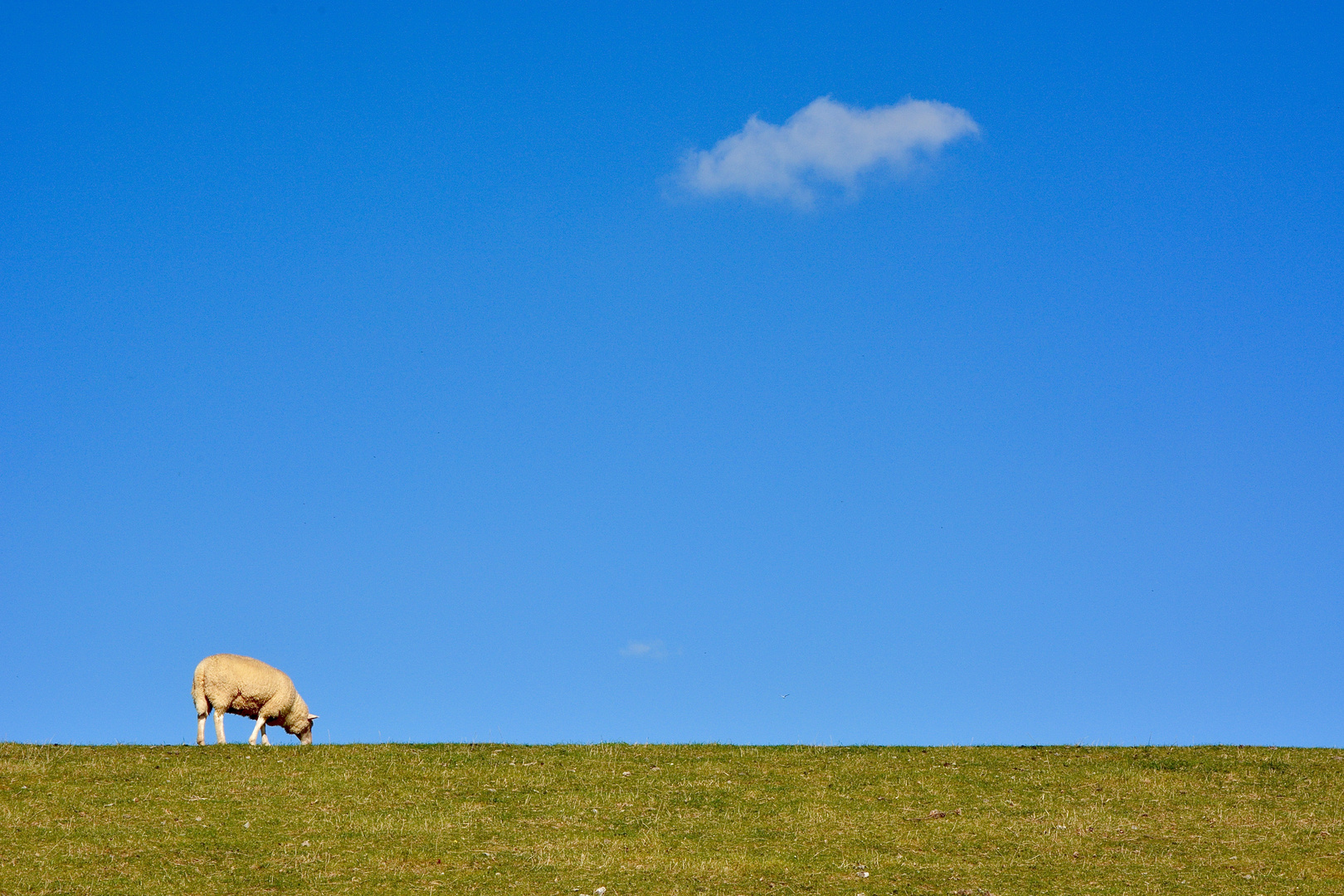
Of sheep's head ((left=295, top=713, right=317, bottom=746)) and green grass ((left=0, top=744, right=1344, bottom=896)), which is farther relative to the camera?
sheep's head ((left=295, top=713, right=317, bottom=746))

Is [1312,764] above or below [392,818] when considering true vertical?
above

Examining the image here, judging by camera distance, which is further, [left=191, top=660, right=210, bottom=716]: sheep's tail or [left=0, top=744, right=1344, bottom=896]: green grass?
[left=191, top=660, right=210, bottom=716]: sheep's tail

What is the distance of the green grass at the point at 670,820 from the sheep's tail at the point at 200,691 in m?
2.90

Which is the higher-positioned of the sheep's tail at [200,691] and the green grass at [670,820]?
the sheep's tail at [200,691]

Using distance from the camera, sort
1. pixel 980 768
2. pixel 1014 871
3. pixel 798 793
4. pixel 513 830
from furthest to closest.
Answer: pixel 980 768
pixel 798 793
pixel 513 830
pixel 1014 871

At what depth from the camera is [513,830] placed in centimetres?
2541

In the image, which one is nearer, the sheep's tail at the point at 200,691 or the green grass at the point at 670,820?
the green grass at the point at 670,820

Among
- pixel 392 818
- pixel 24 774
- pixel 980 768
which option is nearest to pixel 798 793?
pixel 980 768

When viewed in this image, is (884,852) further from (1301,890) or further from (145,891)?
(145,891)

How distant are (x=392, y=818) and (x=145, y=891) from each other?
204 inches

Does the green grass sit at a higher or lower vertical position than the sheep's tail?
lower

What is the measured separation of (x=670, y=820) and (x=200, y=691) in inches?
593

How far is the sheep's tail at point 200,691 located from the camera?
3471 cm

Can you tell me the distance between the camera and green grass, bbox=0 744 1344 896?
22.9m
